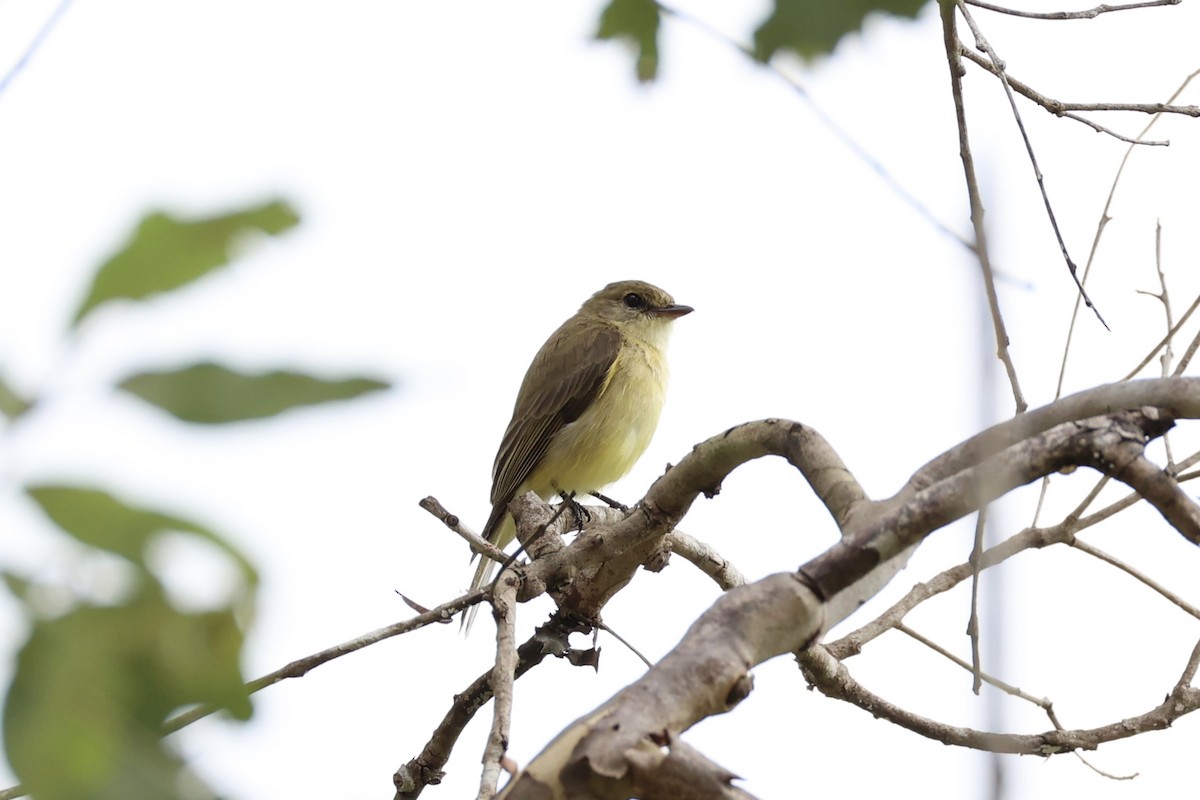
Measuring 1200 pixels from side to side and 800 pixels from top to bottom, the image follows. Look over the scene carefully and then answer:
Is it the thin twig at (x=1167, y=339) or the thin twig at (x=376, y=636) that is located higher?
the thin twig at (x=1167, y=339)

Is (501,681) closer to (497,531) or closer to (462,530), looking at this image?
(462,530)

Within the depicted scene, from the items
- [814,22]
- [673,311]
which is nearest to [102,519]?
[814,22]

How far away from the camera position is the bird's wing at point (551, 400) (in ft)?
25.4

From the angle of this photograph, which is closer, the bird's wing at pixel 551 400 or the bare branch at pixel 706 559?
the bare branch at pixel 706 559

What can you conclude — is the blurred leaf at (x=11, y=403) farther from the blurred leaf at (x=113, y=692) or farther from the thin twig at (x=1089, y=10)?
the thin twig at (x=1089, y=10)

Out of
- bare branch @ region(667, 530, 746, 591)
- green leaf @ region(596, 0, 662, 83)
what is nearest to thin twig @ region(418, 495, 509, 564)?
bare branch @ region(667, 530, 746, 591)

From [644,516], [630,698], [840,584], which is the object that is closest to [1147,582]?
[644,516]

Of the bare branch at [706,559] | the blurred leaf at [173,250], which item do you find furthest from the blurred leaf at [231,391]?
the bare branch at [706,559]

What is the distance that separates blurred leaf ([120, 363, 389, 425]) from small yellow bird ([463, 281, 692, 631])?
19.7ft

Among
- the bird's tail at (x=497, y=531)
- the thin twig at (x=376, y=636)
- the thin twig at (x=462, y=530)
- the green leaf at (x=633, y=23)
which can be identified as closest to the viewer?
the green leaf at (x=633, y=23)

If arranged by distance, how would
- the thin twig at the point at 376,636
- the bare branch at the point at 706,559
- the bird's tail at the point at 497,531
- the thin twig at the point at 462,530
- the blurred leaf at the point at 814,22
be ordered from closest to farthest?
1. the blurred leaf at the point at 814,22
2. the thin twig at the point at 376,636
3. the thin twig at the point at 462,530
4. the bare branch at the point at 706,559
5. the bird's tail at the point at 497,531

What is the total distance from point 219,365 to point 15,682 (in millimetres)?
348

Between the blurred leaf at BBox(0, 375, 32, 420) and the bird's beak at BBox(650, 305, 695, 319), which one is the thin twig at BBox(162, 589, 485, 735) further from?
the bird's beak at BBox(650, 305, 695, 319)

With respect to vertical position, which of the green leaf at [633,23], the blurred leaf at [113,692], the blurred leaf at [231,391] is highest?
the green leaf at [633,23]
